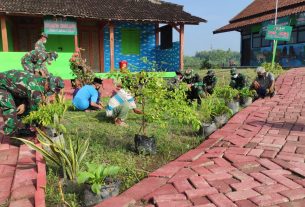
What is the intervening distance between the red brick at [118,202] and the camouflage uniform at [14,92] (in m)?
2.16

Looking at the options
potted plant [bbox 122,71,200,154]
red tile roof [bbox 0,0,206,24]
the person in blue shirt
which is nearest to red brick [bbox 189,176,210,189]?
potted plant [bbox 122,71,200,154]

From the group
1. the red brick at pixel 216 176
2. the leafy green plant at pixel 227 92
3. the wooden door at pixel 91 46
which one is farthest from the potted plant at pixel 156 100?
the wooden door at pixel 91 46

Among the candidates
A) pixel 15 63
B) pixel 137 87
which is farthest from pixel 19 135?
pixel 15 63

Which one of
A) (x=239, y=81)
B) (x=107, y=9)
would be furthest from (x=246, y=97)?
(x=107, y=9)

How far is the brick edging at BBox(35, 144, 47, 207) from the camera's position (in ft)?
8.08

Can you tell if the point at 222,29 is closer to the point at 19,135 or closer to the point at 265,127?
the point at 265,127

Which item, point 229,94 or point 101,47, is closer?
point 229,94

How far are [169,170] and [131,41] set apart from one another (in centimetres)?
1197

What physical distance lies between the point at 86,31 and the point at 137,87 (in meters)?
10.7

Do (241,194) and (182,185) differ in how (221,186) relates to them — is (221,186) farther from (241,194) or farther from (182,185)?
(182,185)

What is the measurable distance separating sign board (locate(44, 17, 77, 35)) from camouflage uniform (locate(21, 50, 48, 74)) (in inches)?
176

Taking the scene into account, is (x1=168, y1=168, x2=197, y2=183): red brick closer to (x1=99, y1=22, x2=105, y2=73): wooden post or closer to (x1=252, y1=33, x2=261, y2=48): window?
(x1=99, y1=22, x2=105, y2=73): wooden post

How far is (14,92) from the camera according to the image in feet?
13.6

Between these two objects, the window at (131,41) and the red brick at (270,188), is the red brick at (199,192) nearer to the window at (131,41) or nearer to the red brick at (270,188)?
the red brick at (270,188)
